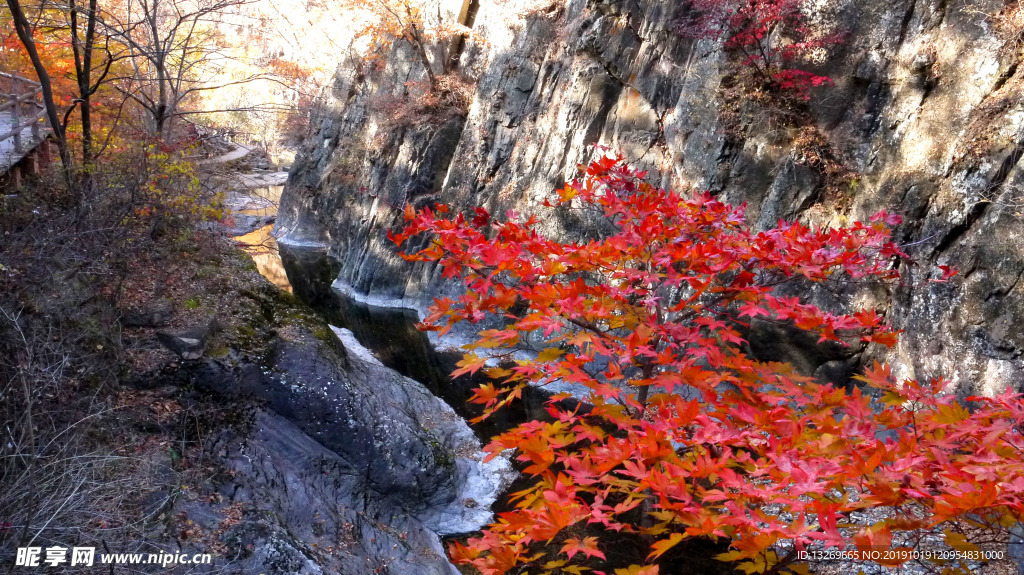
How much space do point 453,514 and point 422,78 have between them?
54.0 feet

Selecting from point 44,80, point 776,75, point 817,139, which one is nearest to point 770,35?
point 776,75

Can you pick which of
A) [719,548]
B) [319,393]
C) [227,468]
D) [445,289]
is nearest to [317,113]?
[445,289]

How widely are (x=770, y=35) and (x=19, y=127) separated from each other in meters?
12.4

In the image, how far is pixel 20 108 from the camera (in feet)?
32.4

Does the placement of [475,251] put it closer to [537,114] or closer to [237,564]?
[237,564]

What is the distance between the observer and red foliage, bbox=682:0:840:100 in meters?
10.1

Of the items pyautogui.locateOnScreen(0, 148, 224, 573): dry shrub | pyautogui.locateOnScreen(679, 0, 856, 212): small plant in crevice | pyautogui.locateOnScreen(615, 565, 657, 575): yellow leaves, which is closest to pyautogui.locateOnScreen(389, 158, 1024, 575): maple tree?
pyautogui.locateOnScreen(615, 565, 657, 575): yellow leaves

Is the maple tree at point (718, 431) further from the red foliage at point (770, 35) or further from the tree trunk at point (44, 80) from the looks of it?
the red foliage at point (770, 35)

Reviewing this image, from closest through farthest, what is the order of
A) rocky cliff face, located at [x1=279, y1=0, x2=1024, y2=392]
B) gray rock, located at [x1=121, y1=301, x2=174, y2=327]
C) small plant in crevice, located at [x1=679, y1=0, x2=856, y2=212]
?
gray rock, located at [x1=121, y1=301, x2=174, y2=327], rocky cliff face, located at [x1=279, y1=0, x2=1024, y2=392], small plant in crevice, located at [x1=679, y1=0, x2=856, y2=212]

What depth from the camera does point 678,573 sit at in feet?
19.7

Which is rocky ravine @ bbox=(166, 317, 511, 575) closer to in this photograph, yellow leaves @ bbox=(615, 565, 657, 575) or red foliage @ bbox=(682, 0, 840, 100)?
yellow leaves @ bbox=(615, 565, 657, 575)

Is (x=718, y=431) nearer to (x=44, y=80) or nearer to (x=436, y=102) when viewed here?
(x=44, y=80)

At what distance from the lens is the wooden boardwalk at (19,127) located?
883cm

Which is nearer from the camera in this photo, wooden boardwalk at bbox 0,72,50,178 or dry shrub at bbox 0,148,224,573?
dry shrub at bbox 0,148,224,573
